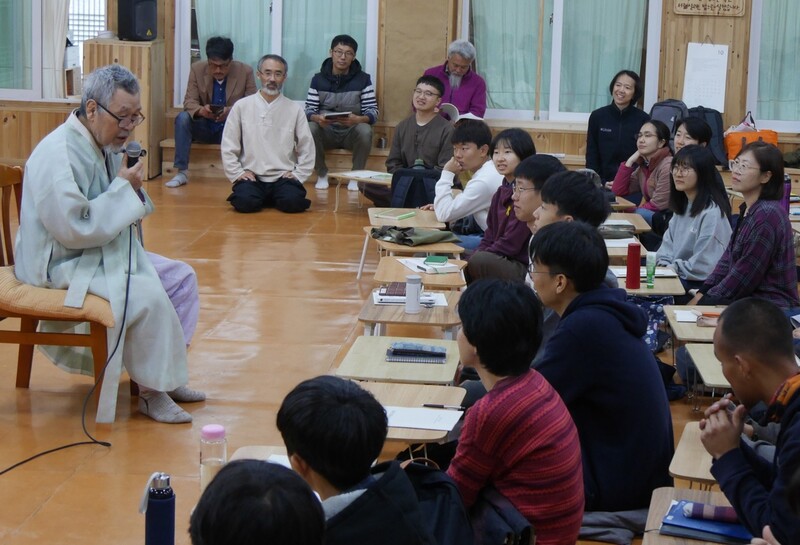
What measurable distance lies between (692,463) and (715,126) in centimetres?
768

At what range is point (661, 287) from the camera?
5211mm

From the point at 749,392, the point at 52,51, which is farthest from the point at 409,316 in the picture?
the point at 52,51

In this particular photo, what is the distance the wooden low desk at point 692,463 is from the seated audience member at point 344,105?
7.59 m

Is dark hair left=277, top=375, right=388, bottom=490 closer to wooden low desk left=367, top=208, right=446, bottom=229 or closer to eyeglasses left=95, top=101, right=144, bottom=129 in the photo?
eyeglasses left=95, top=101, right=144, bottom=129

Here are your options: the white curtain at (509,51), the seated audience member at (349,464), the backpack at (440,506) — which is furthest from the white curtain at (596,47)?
the seated audience member at (349,464)

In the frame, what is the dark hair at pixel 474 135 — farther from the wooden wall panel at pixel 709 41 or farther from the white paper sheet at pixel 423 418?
the wooden wall panel at pixel 709 41

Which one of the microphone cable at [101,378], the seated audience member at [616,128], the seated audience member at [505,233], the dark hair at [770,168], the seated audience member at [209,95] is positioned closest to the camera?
the microphone cable at [101,378]

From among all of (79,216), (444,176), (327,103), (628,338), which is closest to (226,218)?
(327,103)

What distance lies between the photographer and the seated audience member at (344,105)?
10531mm

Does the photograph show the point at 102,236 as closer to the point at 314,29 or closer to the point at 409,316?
the point at 409,316

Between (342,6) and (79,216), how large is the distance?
7372 mm

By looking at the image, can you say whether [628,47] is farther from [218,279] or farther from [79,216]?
[79,216]

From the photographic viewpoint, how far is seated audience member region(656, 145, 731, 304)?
5.84 meters

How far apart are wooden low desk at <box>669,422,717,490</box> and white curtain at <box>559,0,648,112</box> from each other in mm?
8259
